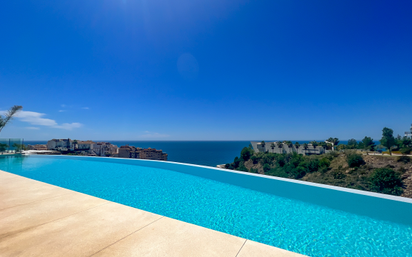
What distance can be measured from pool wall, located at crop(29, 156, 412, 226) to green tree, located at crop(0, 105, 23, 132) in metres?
22.6

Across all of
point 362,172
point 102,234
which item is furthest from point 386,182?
point 102,234

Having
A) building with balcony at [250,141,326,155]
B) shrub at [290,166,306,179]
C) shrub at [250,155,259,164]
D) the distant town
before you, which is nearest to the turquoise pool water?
shrub at [290,166,306,179]

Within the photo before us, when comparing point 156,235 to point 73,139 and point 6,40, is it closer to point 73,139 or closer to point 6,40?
point 6,40

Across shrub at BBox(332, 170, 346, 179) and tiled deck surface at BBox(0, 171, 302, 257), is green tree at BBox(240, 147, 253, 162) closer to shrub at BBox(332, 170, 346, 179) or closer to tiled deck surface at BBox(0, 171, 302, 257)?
shrub at BBox(332, 170, 346, 179)

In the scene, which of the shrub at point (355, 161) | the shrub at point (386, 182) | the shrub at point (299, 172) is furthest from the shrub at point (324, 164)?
the shrub at point (386, 182)

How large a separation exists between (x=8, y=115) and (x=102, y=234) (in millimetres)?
24285

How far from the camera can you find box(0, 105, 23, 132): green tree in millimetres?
16344

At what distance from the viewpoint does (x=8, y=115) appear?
16.8 m

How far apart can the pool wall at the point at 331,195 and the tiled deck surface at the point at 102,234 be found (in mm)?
3527

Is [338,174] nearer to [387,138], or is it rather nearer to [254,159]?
[387,138]

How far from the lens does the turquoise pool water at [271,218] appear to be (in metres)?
2.54

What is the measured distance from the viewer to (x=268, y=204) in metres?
4.00

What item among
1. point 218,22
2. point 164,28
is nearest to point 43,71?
point 164,28

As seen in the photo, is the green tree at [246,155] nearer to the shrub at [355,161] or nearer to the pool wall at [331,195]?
the shrub at [355,161]
